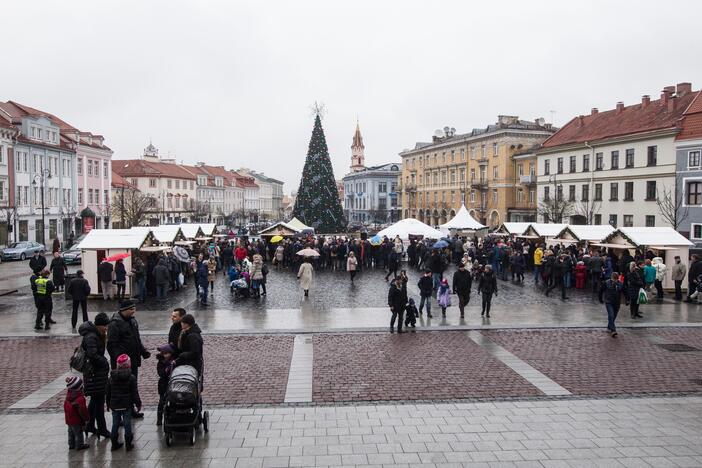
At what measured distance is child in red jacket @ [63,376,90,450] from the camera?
6934 mm

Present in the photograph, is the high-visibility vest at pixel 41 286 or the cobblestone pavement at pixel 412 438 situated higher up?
the high-visibility vest at pixel 41 286

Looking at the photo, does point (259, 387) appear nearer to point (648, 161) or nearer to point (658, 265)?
point (658, 265)

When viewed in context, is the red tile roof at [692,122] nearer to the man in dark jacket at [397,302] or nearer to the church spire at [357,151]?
the man in dark jacket at [397,302]

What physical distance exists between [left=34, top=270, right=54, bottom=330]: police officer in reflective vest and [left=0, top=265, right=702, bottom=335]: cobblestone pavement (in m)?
0.30

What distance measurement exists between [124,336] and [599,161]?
161 feet

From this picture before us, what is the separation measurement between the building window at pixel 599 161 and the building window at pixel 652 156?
17.5 feet

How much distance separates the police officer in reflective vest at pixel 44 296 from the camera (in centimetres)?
1416

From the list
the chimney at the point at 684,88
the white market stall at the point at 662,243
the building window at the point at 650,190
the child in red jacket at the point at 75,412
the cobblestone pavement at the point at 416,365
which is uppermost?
the chimney at the point at 684,88

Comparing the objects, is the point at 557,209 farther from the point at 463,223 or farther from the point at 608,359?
the point at 608,359

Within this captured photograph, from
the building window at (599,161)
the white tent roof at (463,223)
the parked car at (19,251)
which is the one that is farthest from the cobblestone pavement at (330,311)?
the building window at (599,161)

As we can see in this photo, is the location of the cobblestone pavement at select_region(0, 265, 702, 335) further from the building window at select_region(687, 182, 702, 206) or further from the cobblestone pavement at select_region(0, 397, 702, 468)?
the building window at select_region(687, 182, 702, 206)

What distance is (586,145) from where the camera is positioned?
5038cm

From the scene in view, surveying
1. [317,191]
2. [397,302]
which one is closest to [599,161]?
[317,191]

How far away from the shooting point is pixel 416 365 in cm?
1111
